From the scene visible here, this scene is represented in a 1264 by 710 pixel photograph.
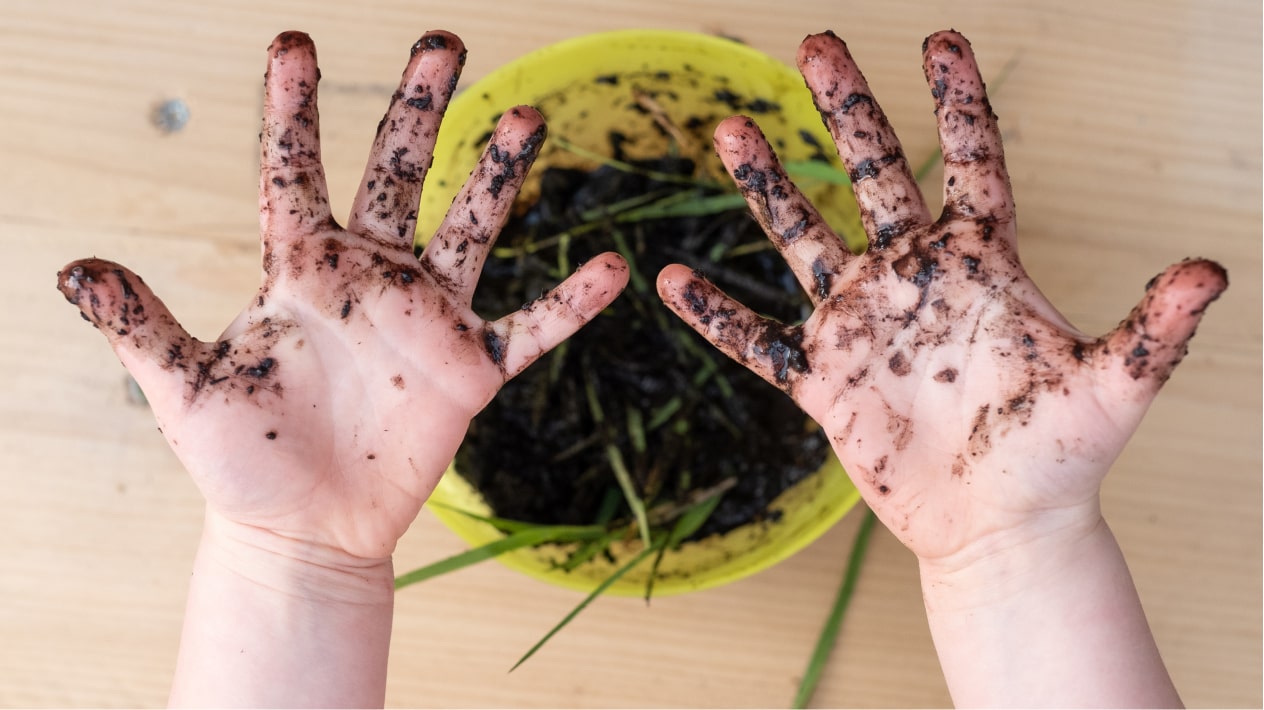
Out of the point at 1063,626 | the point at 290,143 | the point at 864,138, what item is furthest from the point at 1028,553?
the point at 290,143

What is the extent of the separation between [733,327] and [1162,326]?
0.74 feet

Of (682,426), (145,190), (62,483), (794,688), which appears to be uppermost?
(145,190)

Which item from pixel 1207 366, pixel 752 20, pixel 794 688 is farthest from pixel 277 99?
pixel 1207 366

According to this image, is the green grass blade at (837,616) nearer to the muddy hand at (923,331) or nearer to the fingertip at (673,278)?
the muddy hand at (923,331)

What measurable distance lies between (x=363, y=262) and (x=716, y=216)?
0.33 m

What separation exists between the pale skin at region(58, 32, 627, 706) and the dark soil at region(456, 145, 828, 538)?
0.59 ft

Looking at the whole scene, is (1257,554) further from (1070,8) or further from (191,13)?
(191,13)

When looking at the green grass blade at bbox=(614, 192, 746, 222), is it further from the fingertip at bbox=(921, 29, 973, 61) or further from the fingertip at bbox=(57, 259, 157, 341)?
the fingertip at bbox=(57, 259, 157, 341)

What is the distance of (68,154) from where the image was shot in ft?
2.44

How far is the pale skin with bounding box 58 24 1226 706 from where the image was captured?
0.51 meters

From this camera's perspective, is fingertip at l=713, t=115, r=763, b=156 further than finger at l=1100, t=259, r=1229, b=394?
Yes

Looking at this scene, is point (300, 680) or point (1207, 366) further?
point (1207, 366)

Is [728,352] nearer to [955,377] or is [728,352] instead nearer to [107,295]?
[955,377]

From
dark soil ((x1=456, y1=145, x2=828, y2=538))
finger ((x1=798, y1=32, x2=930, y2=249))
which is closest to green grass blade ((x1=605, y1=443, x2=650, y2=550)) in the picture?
dark soil ((x1=456, y1=145, x2=828, y2=538))
